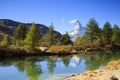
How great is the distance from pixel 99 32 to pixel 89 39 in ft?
20.6

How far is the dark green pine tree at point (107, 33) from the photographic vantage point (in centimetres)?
10776

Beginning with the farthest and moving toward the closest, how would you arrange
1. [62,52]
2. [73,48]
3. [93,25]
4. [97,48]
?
[93,25] < [97,48] < [73,48] < [62,52]

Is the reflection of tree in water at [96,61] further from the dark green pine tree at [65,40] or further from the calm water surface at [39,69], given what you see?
the dark green pine tree at [65,40]

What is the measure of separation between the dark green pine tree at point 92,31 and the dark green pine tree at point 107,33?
3077 millimetres

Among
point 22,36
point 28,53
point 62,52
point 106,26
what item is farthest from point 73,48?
point 106,26

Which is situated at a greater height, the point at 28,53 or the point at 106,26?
the point at 106,26

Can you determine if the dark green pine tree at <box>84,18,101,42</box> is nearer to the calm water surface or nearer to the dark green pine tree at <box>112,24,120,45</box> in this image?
the dark green pine tree at <box>112,24,120,45</box>

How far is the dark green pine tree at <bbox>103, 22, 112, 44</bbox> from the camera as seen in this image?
107756mm

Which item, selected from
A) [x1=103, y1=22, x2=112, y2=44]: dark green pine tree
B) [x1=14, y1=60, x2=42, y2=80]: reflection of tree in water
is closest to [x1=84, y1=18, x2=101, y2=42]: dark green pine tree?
[x1=103, y1=22, x2=112, y2=44]: dark green pine tree

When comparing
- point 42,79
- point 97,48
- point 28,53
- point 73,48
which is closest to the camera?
point 42,79

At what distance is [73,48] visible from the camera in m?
82.9

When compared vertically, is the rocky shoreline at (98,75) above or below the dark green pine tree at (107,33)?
below

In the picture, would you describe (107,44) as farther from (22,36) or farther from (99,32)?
(22,36)

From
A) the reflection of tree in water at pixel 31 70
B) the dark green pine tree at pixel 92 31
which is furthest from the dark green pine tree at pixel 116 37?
the reflection of tree in water at pixel 31 70
